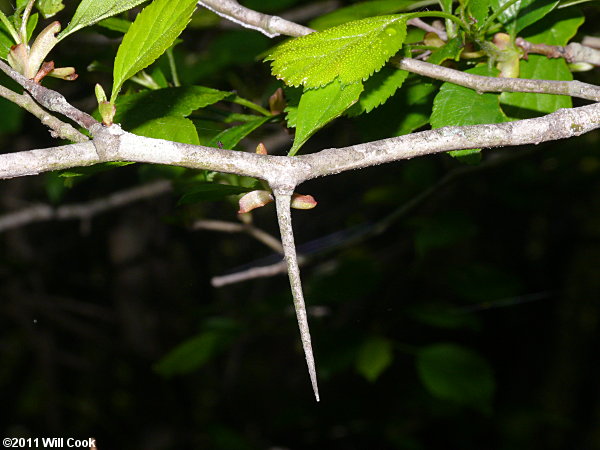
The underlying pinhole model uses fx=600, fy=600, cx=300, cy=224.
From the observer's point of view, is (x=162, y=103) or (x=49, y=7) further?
(x=162, y=103)

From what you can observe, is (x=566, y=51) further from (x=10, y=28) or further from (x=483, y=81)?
(x=10, y=28)

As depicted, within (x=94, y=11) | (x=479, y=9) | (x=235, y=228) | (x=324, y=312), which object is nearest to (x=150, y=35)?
(x=94, y=11)

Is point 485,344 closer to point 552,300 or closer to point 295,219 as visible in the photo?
point 552,300

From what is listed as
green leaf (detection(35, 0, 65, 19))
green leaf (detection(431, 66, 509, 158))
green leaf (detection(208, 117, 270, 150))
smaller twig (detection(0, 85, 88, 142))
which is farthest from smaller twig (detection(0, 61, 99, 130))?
green leaf (detection(431, 66, 509, 158))

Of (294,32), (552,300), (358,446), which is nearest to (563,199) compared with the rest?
(552,300)

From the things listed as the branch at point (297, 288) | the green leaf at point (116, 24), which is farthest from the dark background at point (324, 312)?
the branch at point (297, 288)

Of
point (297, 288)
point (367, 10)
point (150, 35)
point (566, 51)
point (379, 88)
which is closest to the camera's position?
point (297, 288)
